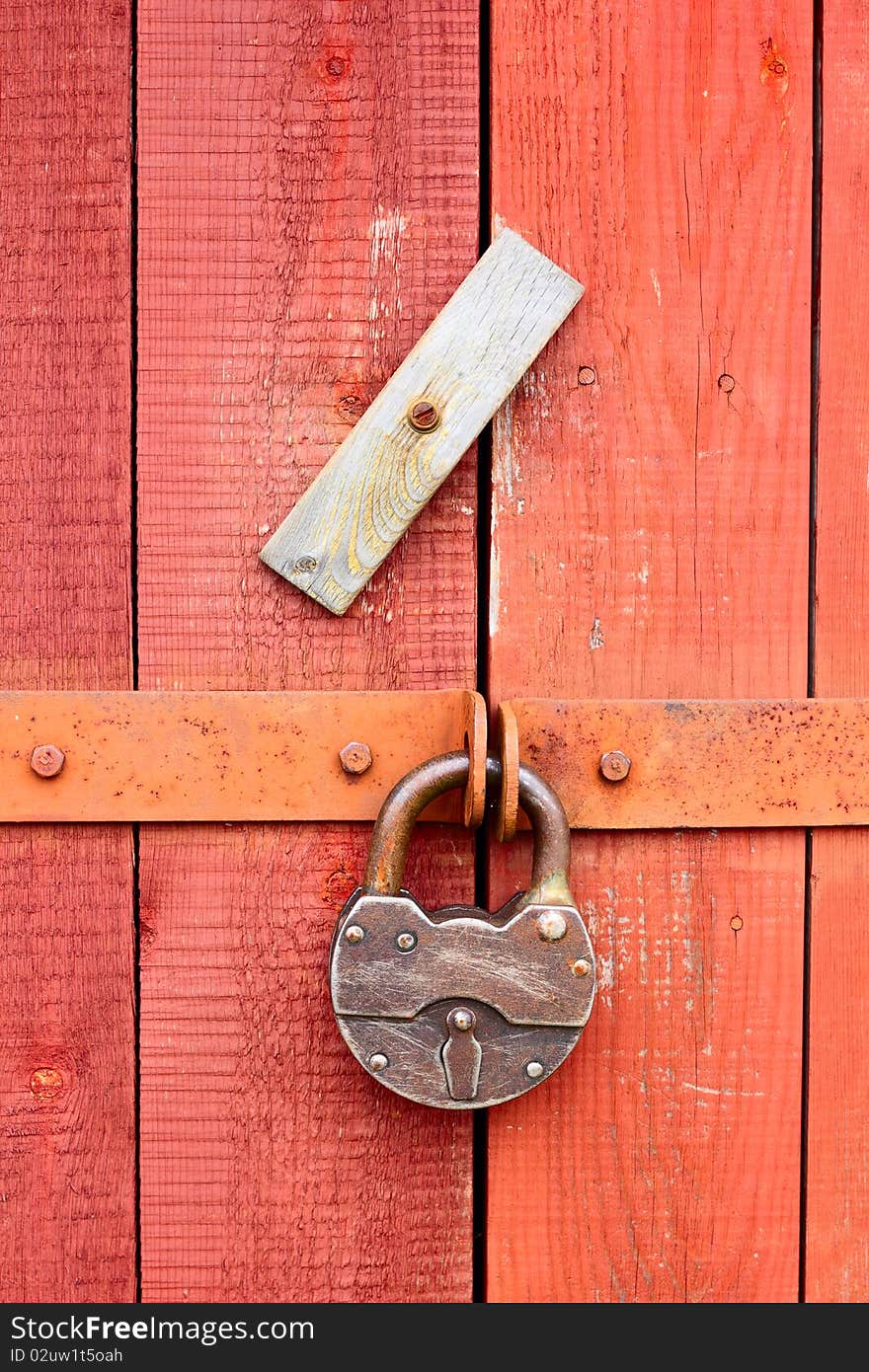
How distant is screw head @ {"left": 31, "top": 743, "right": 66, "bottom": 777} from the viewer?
0.71m

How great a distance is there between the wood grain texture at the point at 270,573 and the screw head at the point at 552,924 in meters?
0.10

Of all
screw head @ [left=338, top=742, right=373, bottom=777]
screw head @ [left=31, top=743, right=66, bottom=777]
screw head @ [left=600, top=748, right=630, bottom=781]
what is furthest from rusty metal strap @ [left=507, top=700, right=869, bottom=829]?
screw head @ [left=31, top=743, right=66, bottom=777]

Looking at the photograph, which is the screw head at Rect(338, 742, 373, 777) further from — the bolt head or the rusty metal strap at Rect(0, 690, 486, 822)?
the bolt head

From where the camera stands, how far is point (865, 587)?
0.76 metres

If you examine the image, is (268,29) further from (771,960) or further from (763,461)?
(771,960)

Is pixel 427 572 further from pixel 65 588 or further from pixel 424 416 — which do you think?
pixel 65 588

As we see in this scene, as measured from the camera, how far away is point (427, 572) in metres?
0.75

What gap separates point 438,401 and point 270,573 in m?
0.17

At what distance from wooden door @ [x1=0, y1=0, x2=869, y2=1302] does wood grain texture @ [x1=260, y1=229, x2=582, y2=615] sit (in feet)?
0.09

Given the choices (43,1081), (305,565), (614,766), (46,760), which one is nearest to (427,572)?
(305,565)

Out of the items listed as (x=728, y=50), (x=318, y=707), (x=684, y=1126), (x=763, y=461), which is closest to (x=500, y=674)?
(x=318, y=707)

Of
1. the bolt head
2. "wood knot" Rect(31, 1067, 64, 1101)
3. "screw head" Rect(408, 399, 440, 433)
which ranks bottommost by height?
"wood knot" Rect(31, 1067, 64, 1101)

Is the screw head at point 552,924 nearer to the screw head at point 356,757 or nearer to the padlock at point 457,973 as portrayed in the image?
the padlock at point 457,973

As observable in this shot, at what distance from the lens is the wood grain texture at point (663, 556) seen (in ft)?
2.41
